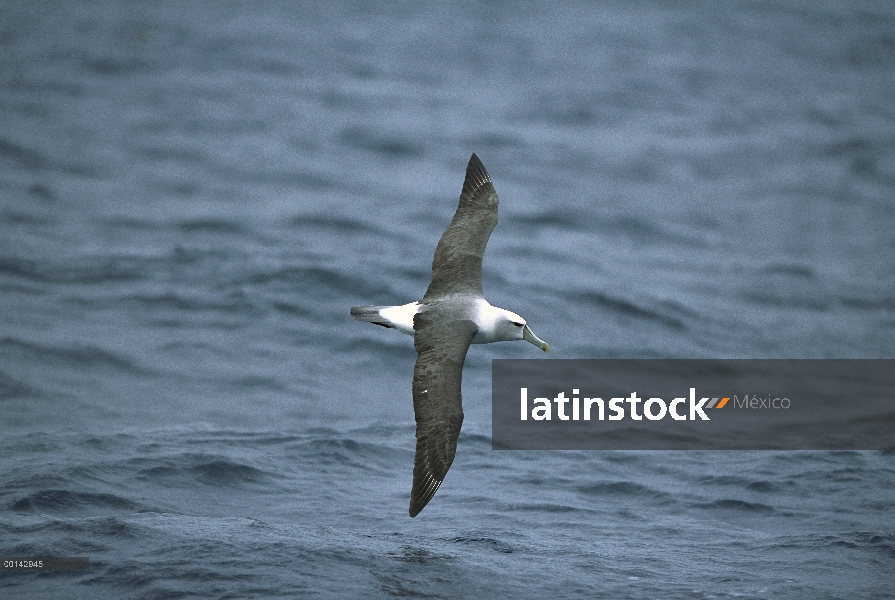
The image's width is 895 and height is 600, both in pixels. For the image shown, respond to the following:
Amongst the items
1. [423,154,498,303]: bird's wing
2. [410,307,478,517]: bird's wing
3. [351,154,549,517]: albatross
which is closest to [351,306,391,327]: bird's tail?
[351,154,549,517]: albatross

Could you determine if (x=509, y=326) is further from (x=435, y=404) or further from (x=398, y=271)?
(x=398, y=271)

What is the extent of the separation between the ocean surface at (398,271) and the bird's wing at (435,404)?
32.0 inches

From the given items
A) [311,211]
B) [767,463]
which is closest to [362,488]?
[767,463]

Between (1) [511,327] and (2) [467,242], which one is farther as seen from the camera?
(2) [467,242]

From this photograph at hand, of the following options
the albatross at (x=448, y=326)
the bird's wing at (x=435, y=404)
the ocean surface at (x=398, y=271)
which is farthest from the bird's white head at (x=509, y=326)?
the ocean surface at (x=398, y=271)

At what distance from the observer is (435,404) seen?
1054 cm

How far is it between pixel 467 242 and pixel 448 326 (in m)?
1.56

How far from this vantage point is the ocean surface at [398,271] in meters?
11.2

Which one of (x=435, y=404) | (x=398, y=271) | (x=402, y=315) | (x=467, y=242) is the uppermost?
(x=467, y=242)

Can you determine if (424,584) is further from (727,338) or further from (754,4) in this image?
(754,4)

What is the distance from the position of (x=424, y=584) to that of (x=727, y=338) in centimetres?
981

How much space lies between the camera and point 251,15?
31.5 m

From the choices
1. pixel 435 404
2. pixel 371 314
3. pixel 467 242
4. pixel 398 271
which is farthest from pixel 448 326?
pixel 398 271

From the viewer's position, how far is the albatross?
10359 mm
